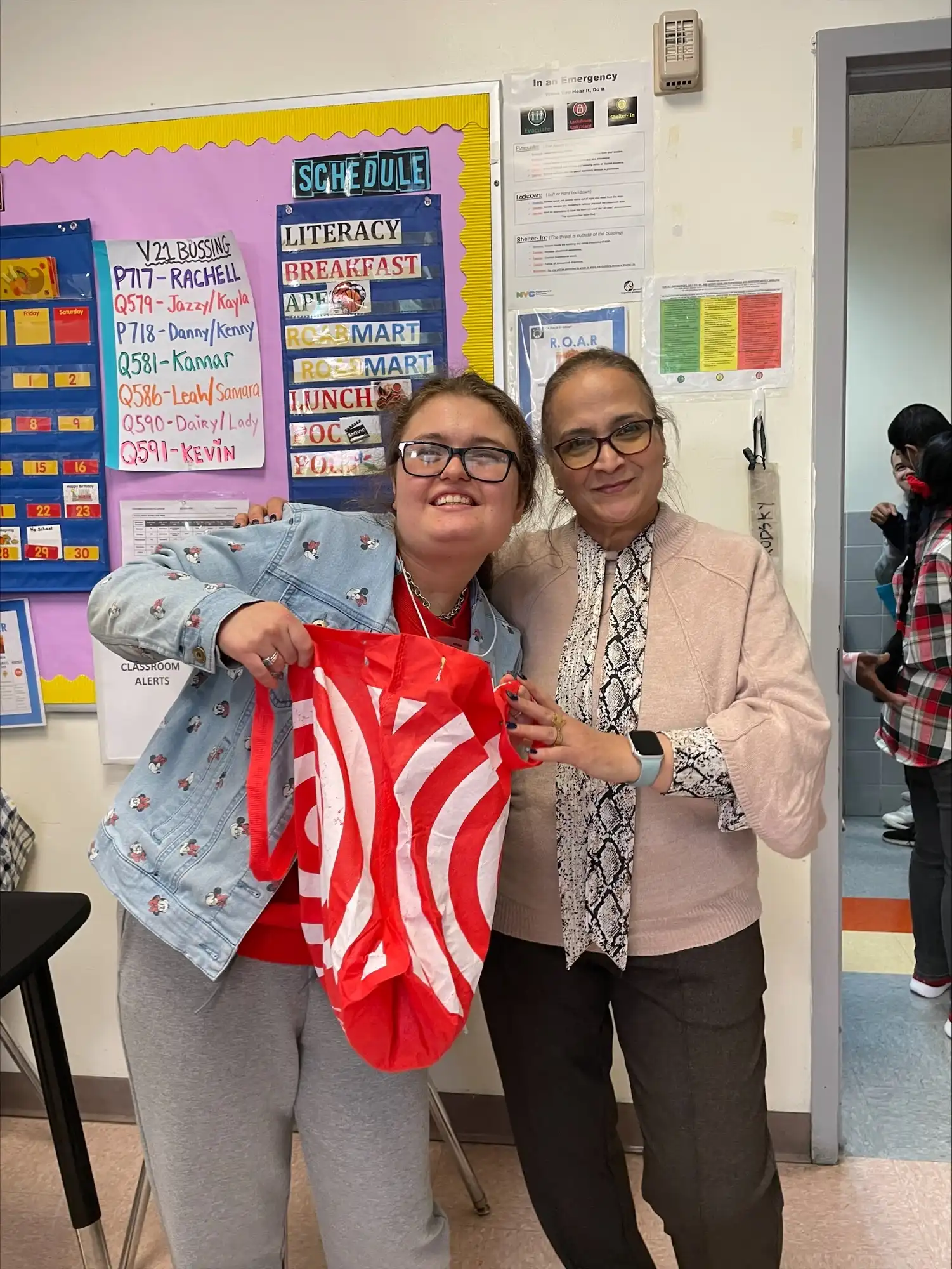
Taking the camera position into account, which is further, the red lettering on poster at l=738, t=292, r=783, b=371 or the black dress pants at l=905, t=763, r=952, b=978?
the black dress pants at l=905, t=763, r=952, b=978

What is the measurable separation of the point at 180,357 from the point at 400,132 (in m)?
0.66

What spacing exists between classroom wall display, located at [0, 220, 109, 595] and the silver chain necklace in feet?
3.43

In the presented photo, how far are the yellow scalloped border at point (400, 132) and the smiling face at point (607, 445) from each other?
0.64m

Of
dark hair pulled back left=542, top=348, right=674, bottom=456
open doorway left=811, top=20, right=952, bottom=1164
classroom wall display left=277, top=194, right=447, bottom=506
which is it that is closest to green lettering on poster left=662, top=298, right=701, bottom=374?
open doorway left=811, top=20, right=952, bottom=1164

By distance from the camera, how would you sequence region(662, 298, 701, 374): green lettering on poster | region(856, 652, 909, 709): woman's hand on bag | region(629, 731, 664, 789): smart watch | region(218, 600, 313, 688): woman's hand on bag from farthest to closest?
region(856, 652, 909, 709): woman's hand on bag < region(662, 298, 701, 374): green lettering on poster < region(629, 731, 664, 789): smart watch < region(218, 600, 313, 688): woman's hand on bag

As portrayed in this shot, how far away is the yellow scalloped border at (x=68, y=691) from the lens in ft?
6.59

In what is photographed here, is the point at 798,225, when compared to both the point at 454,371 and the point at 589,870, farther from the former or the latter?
the point at 589,870

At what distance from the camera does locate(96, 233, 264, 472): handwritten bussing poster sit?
6.09 feet

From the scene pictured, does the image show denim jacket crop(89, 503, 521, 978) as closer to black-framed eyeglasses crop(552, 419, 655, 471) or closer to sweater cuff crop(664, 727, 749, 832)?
black-framed eyeglasses crop(552, 419, 655, 471)

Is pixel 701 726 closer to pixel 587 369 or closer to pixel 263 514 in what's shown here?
pixel 587 369

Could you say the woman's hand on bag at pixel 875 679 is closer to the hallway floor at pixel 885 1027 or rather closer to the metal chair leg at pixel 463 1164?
the hallway floor at pixel 885 1027

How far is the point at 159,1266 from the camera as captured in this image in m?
1.69

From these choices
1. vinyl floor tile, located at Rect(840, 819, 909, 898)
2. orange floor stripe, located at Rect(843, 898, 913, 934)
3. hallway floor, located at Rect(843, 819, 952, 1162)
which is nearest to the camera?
hallway floor, located at Rect(843, 819, 952, 1162)

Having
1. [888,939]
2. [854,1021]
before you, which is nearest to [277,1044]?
[854,1021]
